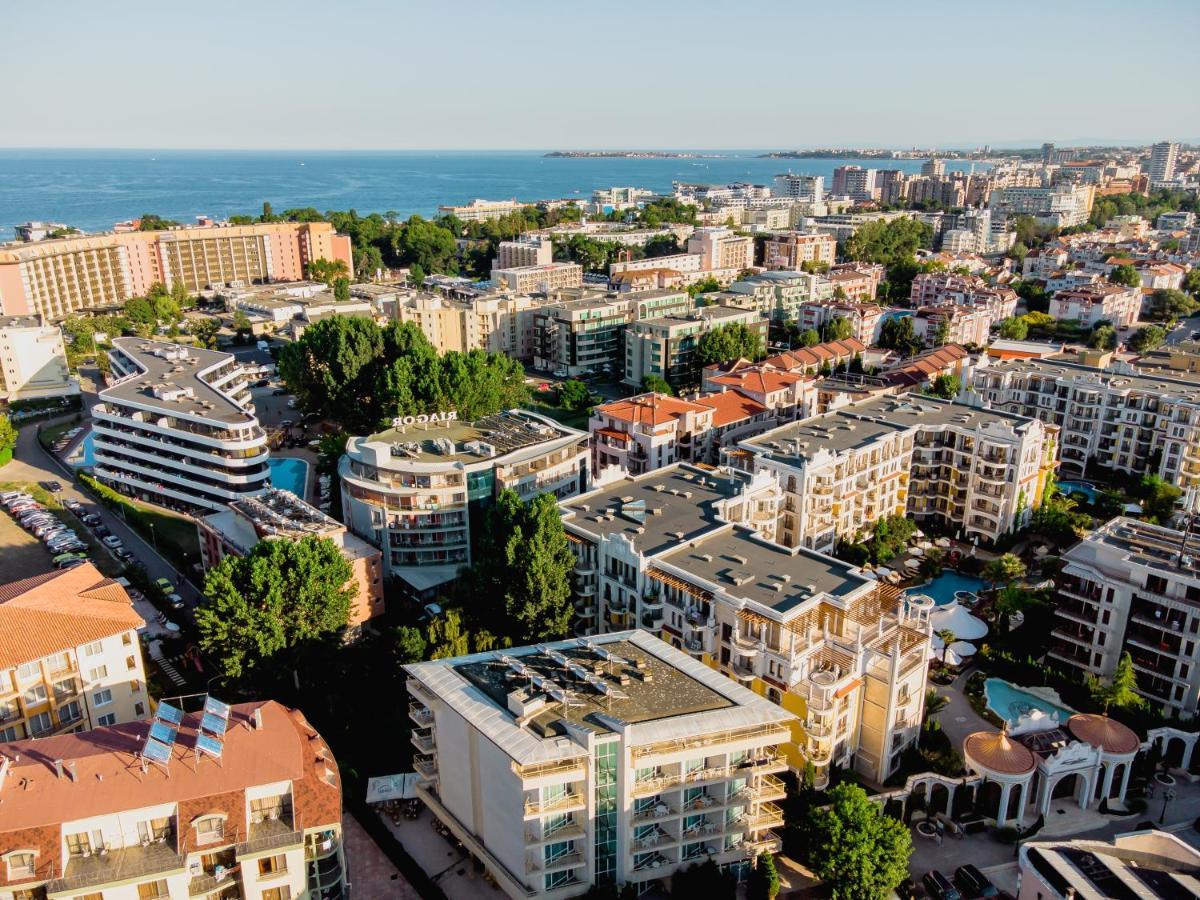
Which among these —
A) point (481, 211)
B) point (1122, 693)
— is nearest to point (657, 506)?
point (1122, 693)

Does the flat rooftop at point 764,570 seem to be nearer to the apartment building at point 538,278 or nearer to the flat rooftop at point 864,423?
the flat rooftop at point 864,423

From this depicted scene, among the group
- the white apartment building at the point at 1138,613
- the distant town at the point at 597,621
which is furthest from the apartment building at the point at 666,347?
the white apartment building at the point at 1138,613

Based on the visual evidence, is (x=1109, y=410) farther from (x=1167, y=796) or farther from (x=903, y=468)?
(x=1167, y=796)

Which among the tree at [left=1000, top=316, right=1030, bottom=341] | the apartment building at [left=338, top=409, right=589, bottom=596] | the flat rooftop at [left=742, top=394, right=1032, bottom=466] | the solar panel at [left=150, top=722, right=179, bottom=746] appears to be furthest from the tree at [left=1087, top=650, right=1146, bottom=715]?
the tree at [left=1000, top=316, right=1030, bottom=341]

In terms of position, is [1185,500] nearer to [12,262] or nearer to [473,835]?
[473,835]

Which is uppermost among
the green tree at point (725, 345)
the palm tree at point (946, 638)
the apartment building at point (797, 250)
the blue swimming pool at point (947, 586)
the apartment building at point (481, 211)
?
the apartment building at point (481, 211)

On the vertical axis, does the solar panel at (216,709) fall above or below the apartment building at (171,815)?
above

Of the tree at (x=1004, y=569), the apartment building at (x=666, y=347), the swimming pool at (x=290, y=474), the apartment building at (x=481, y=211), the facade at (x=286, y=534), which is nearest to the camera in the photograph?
the facade at (x=286, y=534)
